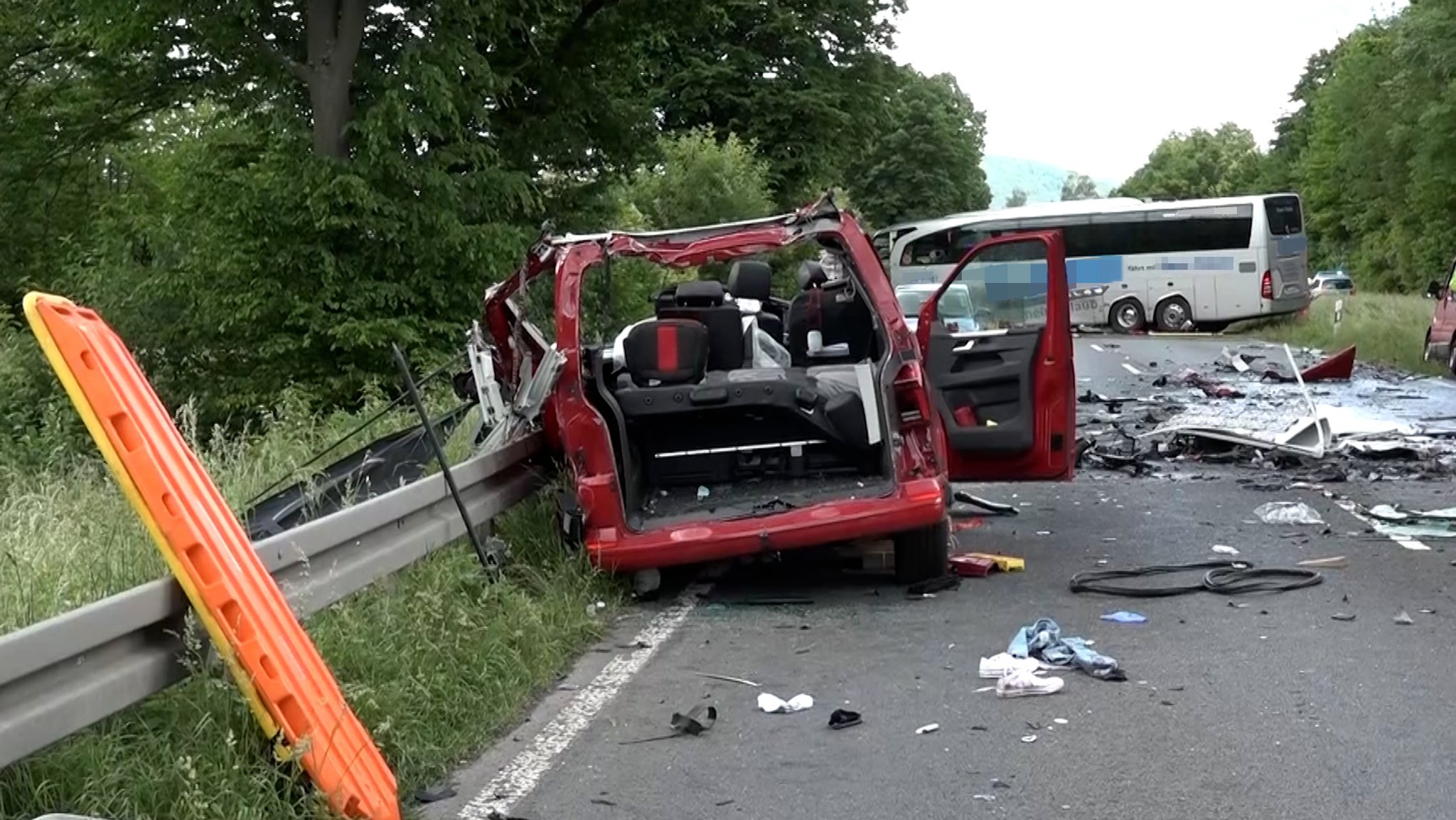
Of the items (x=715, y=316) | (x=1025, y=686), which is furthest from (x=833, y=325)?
(x=1025, y=686)

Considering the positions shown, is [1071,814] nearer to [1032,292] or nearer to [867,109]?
[1032,292]

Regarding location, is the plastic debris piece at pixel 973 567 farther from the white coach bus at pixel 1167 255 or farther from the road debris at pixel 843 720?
the white coach bus at pixel 1167 255

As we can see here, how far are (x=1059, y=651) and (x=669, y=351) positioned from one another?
286 cm

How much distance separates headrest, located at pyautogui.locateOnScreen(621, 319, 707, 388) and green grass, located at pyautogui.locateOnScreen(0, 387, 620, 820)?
99 centimetres

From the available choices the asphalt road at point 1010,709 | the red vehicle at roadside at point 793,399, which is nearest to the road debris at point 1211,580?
the asphalt road at point 1010,709

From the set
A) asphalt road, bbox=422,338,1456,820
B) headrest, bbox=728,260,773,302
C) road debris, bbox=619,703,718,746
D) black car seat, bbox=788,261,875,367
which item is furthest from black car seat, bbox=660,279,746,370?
road debris, bbox=619,703,718,746

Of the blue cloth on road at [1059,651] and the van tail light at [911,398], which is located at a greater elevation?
the van tail light at [911,398]

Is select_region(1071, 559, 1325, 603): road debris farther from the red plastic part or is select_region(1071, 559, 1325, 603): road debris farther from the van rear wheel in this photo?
the red plastic part

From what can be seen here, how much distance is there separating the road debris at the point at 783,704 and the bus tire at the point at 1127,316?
3792 cm

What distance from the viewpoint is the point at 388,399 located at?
15.0m

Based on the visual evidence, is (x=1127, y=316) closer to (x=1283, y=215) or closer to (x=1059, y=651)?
(x=1283, y=215)

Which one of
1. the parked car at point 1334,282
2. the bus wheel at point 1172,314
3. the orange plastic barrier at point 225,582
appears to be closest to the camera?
the orange plastic barrier at point 225,582

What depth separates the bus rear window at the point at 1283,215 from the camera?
4012 centimetres

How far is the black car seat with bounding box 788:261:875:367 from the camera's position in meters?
9.41
